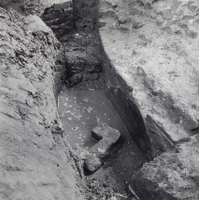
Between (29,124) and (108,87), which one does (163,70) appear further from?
(29,124)

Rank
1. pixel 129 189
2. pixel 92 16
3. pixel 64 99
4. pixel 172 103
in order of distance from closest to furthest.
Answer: pixel 129 189, pixel 172 103, pixel 64 99, pixel 92 16

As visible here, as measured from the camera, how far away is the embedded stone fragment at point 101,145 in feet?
6.96

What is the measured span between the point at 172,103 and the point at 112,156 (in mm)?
550

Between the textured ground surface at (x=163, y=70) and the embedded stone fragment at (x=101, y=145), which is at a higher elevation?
the textured ground surface at (x=163, y=70)

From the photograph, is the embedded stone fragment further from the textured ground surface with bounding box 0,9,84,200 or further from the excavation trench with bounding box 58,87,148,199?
the textured ground surface with bounding box 0,9,84,200

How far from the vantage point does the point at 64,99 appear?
266 centimetres

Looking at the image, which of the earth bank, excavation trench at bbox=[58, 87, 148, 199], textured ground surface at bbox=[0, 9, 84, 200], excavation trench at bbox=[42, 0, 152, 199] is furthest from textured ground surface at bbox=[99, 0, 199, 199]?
textured ground surface at bbox=[0, 9, 84, 200]

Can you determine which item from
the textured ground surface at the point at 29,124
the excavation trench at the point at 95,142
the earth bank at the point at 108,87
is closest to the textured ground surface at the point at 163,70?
the earth bank at the point at 108,87

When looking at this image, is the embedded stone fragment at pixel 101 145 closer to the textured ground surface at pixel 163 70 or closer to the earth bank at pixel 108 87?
the earth bank at pixel 108 87

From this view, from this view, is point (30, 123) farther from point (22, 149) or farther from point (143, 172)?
point (143, 172)

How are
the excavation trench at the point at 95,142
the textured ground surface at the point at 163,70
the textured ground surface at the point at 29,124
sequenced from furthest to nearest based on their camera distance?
1. the excavation trench at the point at 95,142
2. the textured ground surface at the point at 163,70
3. the textured ground surface at the point at 29,124

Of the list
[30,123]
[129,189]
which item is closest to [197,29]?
[129,189]

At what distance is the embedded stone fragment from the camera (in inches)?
83.5

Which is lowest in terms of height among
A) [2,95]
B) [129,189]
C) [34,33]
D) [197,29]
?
[129,189]
